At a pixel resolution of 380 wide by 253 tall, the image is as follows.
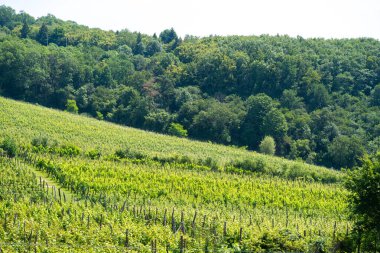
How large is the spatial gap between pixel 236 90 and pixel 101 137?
116 feet

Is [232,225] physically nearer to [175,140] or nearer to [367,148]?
[175,140]

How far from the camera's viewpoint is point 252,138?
7281 centimetres

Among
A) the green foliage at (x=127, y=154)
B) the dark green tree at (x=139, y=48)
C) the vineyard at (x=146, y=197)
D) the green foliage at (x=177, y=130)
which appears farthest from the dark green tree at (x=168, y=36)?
the green foliage at (x=127, y=154)

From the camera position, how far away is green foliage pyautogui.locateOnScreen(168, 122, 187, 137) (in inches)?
2830

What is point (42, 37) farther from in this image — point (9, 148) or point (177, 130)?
point (9, 148)

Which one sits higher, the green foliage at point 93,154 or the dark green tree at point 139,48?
the dark green tree at point 139,48

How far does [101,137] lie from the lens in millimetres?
57031

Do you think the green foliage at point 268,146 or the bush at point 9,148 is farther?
the green foliage at point 268,146

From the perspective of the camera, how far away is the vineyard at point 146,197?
20453 millimetres

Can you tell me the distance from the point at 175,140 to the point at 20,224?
42305 mm

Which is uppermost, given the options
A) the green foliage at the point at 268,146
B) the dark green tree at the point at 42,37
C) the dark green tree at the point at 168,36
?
the dark green tree at the point at 168,36

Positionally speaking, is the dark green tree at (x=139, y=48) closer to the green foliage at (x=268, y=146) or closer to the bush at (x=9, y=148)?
the green foliage at (x=268, y=146)

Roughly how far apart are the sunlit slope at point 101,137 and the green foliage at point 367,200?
26.4 metres

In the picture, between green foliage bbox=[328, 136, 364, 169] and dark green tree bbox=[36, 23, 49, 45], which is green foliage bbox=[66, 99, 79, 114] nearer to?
green foliage bbox=[328, 136, 364, 169]
